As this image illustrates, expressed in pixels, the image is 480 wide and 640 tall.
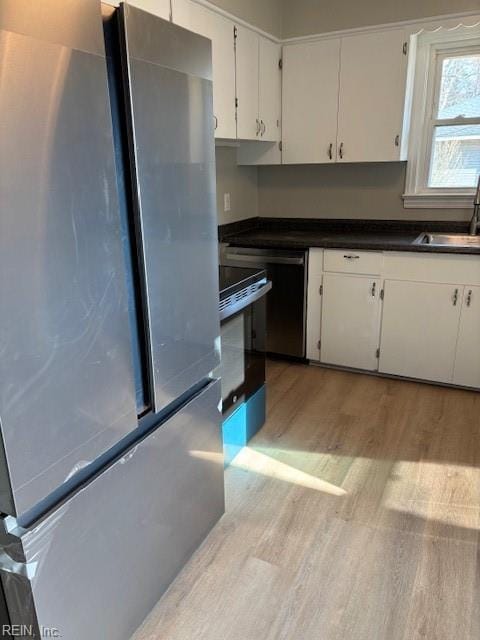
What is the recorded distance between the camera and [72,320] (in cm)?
104

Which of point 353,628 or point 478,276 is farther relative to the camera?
point 478,276

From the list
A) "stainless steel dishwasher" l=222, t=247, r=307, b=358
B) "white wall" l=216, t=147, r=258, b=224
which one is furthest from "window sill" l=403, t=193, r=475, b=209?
"white wall" l=216, t=147, r=258, b=224

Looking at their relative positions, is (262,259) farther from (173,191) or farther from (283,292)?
(173,191)

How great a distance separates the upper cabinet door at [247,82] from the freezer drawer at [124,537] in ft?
6.19

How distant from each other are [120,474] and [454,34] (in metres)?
3.20

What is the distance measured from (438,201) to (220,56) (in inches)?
68.4

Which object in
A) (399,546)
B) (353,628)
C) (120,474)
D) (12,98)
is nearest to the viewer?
(12,98)

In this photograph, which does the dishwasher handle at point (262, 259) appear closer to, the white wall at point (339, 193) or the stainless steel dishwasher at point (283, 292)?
the stainless steel dishwasher at point (283, 292)

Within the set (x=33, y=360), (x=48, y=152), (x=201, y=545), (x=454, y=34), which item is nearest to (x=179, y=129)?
(x=48, y=152)

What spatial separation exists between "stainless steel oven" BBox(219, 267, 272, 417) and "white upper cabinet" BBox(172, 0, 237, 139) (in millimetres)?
936

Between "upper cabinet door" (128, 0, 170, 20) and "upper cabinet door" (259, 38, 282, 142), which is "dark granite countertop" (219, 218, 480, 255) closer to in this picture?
"upper cabinet door" (259, 38, 282, 142)

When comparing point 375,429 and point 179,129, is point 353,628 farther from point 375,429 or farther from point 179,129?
point 179,129

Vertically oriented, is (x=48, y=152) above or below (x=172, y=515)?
above

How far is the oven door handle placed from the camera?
6.07 feet
